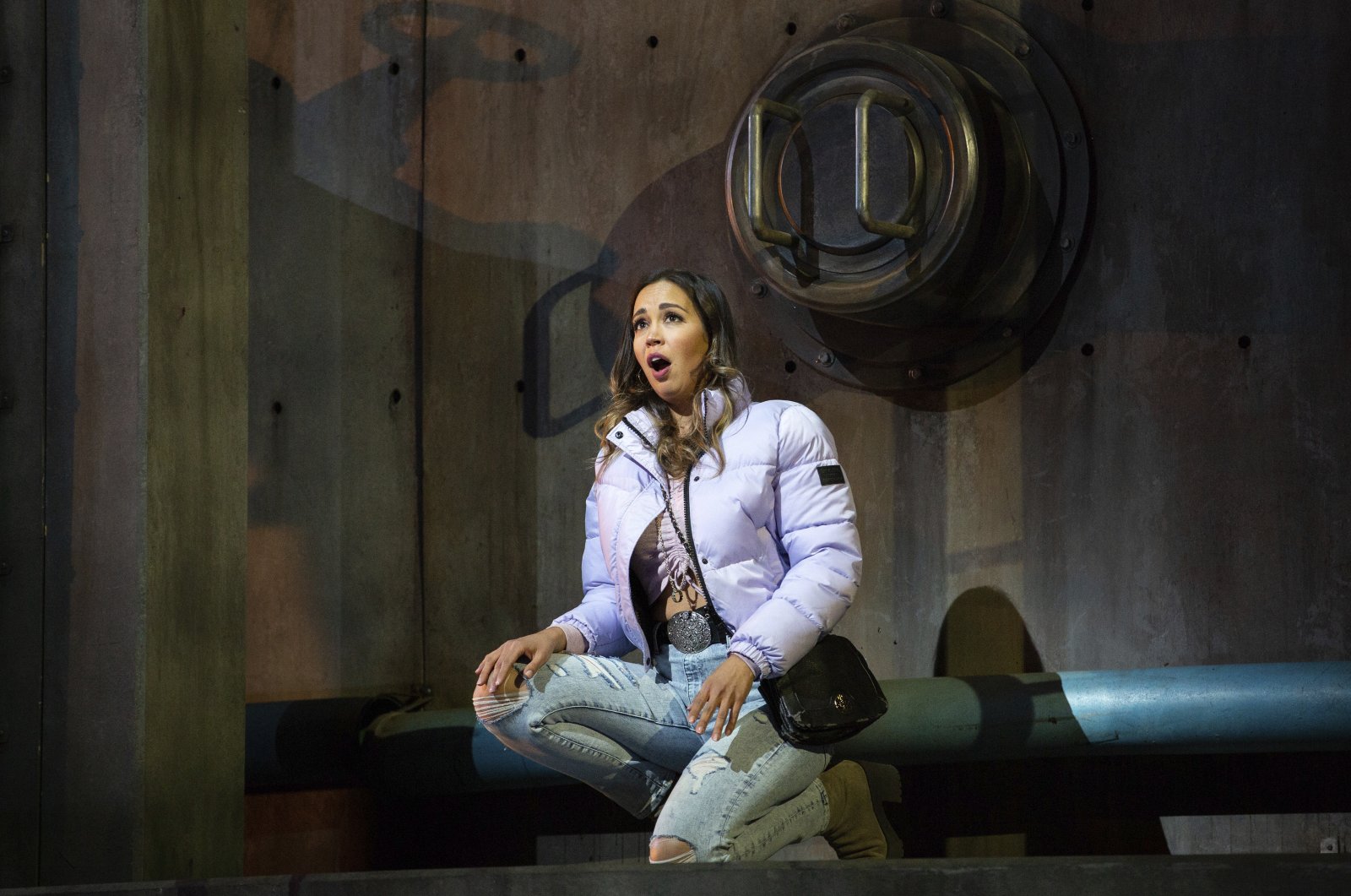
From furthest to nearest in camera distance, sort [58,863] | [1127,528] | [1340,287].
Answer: [1127,528]
[1340,287]
[58,863]

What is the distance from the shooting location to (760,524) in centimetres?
256

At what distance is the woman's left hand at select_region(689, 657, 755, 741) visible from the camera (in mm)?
2332

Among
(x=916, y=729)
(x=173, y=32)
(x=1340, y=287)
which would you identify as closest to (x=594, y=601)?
(x=916, y=729)

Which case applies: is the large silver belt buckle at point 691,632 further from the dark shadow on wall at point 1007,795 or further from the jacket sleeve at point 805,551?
the dark shadow on wall at point 1007,795

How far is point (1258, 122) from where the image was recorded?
3.10 meters

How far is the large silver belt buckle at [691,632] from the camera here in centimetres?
255

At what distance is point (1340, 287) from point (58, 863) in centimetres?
284

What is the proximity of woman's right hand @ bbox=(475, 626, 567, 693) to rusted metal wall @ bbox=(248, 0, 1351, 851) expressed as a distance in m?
1.14

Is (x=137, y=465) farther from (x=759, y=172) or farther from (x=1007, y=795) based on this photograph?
(x=1007, y=795)

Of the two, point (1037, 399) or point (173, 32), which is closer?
point (173, 32)

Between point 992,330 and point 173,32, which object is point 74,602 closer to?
point 173,32

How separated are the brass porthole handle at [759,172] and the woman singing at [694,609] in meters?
0.54

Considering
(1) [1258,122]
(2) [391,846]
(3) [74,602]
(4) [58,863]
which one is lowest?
(2) [391,846]

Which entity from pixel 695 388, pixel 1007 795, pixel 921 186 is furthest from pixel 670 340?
pixel 1007 795
